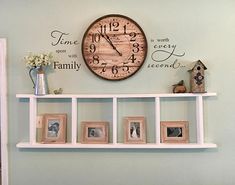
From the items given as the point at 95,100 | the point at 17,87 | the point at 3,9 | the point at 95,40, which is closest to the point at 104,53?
the point at 95,40

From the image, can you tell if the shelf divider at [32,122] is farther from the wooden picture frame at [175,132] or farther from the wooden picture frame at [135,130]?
the wooden picture frame at [175,132]

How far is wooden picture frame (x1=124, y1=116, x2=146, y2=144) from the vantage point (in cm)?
249

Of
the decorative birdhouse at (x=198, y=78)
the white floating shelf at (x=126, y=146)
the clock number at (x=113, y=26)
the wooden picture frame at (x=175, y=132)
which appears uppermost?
the clock number at (x=113, y=26)

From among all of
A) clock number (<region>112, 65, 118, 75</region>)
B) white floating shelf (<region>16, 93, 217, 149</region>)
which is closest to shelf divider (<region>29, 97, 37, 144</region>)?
white floating shelf (<region>16, 93, 217, 149</region>)

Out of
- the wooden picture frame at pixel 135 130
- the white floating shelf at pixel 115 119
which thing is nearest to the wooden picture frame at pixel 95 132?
the white floating shelf at pixel 115 119

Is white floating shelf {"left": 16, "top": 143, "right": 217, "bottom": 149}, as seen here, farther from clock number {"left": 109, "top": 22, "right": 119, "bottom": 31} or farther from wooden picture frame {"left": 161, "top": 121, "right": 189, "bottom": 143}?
clock number {"left": 109, "top": 22, "right": 119, "bottom": 31}

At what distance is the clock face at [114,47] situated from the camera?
252 cm

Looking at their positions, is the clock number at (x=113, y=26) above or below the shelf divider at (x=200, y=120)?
above

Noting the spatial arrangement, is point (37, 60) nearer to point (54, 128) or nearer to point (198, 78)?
point (54, 128)

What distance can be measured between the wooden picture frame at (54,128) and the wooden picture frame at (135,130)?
545 mm

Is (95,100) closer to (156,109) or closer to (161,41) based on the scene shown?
(156,109)

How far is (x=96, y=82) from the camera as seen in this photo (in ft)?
8.45

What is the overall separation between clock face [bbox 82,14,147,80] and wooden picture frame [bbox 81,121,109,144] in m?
0.42

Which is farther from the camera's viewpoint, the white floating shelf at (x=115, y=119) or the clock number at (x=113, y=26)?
the clock number at (x=113, y=26)
